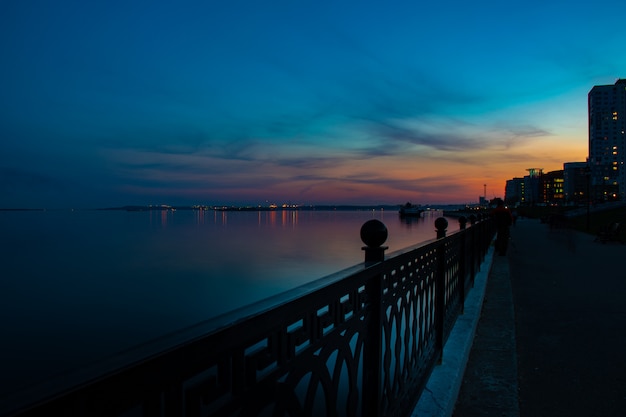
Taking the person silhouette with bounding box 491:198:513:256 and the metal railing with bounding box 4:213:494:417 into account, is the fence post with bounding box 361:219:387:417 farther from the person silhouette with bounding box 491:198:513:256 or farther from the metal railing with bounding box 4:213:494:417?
the person silhouette with bounding box 491:198:513:256

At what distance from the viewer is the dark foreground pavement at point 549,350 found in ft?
12.3

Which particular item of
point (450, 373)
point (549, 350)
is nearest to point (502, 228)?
point (549, 350)

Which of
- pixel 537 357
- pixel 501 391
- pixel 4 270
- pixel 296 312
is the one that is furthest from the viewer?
pixel 4 270

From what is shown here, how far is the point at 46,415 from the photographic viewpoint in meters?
0.76

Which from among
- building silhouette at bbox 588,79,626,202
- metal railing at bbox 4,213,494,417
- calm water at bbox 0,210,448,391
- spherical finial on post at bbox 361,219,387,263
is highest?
building silhouette at bbox 588,79,626,202

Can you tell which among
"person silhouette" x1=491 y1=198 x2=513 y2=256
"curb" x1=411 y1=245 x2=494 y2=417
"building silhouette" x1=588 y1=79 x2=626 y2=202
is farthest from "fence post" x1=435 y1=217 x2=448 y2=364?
"building silhouette" x1=588 y1=79 x2=626 y2=202

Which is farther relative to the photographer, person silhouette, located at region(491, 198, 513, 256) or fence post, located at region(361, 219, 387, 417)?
person silhouette, located at region(491, 198, 513, 256)

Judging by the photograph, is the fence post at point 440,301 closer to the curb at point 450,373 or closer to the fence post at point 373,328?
the curb at point 450,373

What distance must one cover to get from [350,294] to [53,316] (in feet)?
64.2

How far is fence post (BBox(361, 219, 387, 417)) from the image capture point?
237 cm

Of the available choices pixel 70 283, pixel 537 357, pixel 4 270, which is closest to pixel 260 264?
pixel 70 283

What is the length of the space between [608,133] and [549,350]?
718 ft

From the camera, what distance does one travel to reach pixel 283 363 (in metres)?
1.49

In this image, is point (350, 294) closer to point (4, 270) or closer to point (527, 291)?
point (527, 291)
